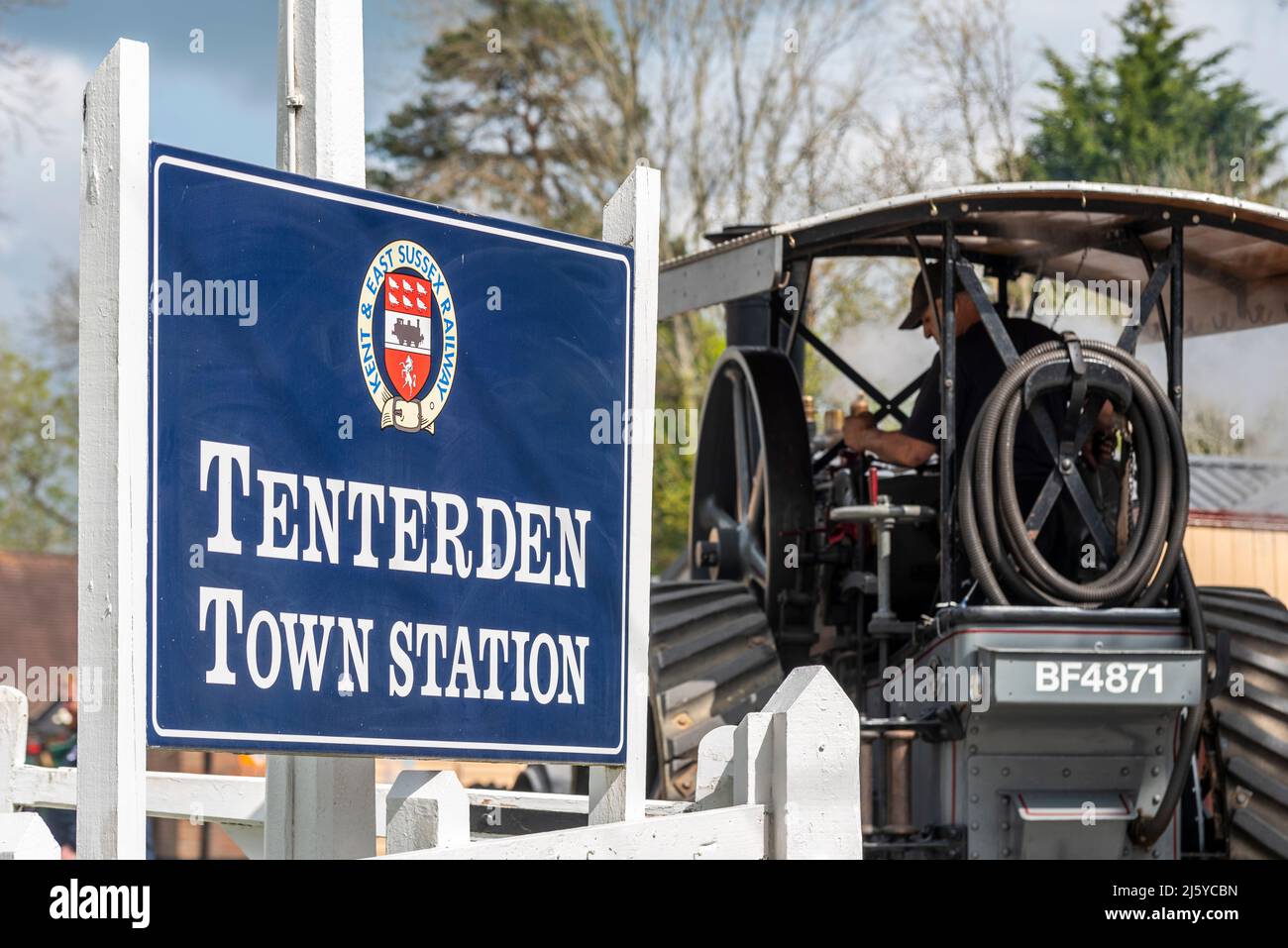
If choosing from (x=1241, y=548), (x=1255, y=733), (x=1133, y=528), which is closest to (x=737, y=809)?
(x=1133, y=528)

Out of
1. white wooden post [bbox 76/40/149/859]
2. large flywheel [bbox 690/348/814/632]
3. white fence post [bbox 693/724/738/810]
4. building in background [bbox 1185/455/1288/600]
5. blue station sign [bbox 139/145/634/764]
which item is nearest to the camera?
white wooden post [bbox 76/40/149/859]

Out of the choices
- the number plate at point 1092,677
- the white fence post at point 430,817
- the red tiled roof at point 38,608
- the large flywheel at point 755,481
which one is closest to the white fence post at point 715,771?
the white fence post at point 430,817

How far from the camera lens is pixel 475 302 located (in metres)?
3.07

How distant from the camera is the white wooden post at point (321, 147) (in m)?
3.24

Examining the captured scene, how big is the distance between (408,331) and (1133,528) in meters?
4.18

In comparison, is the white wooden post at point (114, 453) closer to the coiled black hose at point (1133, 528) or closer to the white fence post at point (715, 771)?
the white fence post at point (715, 771)

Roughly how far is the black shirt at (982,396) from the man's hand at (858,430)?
0.14m

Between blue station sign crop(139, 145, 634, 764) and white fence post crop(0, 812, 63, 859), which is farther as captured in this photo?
blue station sign crop(139, 145, 634, 764)

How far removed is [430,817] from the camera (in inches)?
107

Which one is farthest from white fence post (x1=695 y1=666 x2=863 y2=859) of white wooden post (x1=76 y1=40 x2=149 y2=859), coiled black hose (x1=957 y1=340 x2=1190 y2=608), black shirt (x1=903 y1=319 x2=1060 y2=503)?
black shirt (x1=903 y1=319 x2=1060 y2=503)

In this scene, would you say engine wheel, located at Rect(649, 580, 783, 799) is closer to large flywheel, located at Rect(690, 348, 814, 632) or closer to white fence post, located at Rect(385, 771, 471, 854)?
large flywheel, located at Rect(690, 348, 814, 632)

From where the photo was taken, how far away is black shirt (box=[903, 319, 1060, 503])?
6691 mm

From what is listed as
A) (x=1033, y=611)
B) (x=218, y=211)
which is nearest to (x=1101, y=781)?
(x=1033, y=611)

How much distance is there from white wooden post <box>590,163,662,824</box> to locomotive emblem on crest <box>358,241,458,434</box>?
420mm
